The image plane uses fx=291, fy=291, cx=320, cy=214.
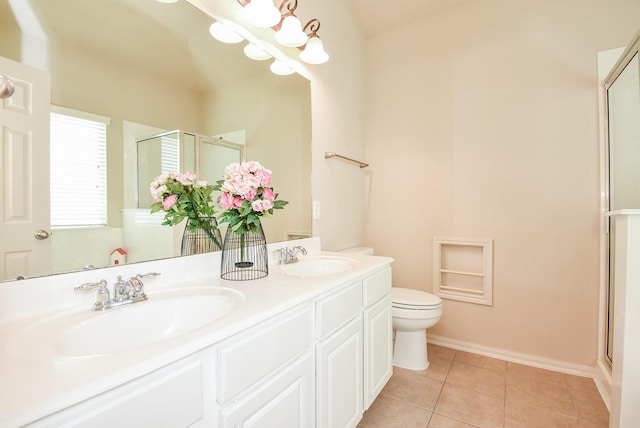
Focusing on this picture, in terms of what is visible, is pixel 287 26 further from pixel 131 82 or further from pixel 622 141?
pixel 622 141

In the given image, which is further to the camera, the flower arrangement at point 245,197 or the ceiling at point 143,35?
the flower arrangement at point 245,197

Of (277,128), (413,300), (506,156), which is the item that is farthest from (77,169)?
(506,156)

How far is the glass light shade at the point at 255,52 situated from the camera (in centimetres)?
148

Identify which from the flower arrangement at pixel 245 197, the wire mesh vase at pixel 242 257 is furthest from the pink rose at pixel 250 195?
the wire mesh vase at pixel 242 257

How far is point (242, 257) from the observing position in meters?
1.24

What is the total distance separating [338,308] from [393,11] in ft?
7.89

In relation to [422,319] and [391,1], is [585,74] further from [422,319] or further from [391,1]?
[422,319]

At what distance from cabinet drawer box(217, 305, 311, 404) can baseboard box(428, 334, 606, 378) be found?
177 centimetres

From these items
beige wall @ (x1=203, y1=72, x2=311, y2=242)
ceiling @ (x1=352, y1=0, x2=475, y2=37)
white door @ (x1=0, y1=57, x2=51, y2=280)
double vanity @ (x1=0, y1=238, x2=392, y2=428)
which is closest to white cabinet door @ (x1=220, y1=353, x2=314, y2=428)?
double vanity @ (x1=0, y1=238, x2=392, y2=428)

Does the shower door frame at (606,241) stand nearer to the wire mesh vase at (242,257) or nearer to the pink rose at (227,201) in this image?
the wire mesh vase at (242,257)

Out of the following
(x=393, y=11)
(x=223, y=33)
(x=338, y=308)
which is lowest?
(x=338, y=308)

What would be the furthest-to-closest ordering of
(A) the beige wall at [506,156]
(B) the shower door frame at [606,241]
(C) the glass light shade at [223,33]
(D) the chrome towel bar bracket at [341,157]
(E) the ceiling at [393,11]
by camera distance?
1. (E) the ceiling at [393,11]
2. (D) the chrome towel bar bracket at [341,157]
3. (A) the beige wall at [506,156]
4. (B) the shower door frame at [606,241]
5. (C) the glass light shade at [223,33]

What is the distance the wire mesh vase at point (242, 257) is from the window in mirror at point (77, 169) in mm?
446

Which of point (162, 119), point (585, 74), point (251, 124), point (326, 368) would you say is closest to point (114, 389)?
point (326, 368)
